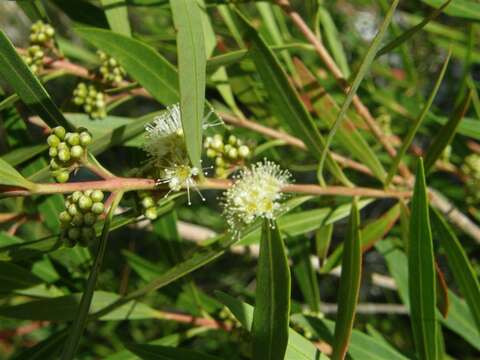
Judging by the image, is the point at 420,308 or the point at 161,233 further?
the point at 161,233

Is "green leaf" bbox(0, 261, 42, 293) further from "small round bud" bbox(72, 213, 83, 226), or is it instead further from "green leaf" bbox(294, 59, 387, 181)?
"green leaf" bbox(294, 59, 387, 181)

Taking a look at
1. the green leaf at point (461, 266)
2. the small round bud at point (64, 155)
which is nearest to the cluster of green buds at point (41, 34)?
the small round bud at point (64, 155)

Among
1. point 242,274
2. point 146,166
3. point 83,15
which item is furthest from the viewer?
point 242,274

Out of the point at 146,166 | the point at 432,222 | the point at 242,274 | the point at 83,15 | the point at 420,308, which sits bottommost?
the point at 420,308

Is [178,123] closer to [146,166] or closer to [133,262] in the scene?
[146,166]

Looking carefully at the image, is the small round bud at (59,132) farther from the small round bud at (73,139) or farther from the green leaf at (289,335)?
the green leaf at (289,335)

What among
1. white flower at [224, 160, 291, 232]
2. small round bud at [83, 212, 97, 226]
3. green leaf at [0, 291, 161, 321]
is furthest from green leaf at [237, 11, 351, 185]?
green leaf at [0, 291, 161, 321]

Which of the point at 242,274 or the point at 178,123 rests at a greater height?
the point at 242,274

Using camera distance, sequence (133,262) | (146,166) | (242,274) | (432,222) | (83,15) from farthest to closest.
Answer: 1. (242,274)
2. (133,262)
3. (83,15)
4. (432,222)
5. (146,166)

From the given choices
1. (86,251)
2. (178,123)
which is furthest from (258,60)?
(86,251)
